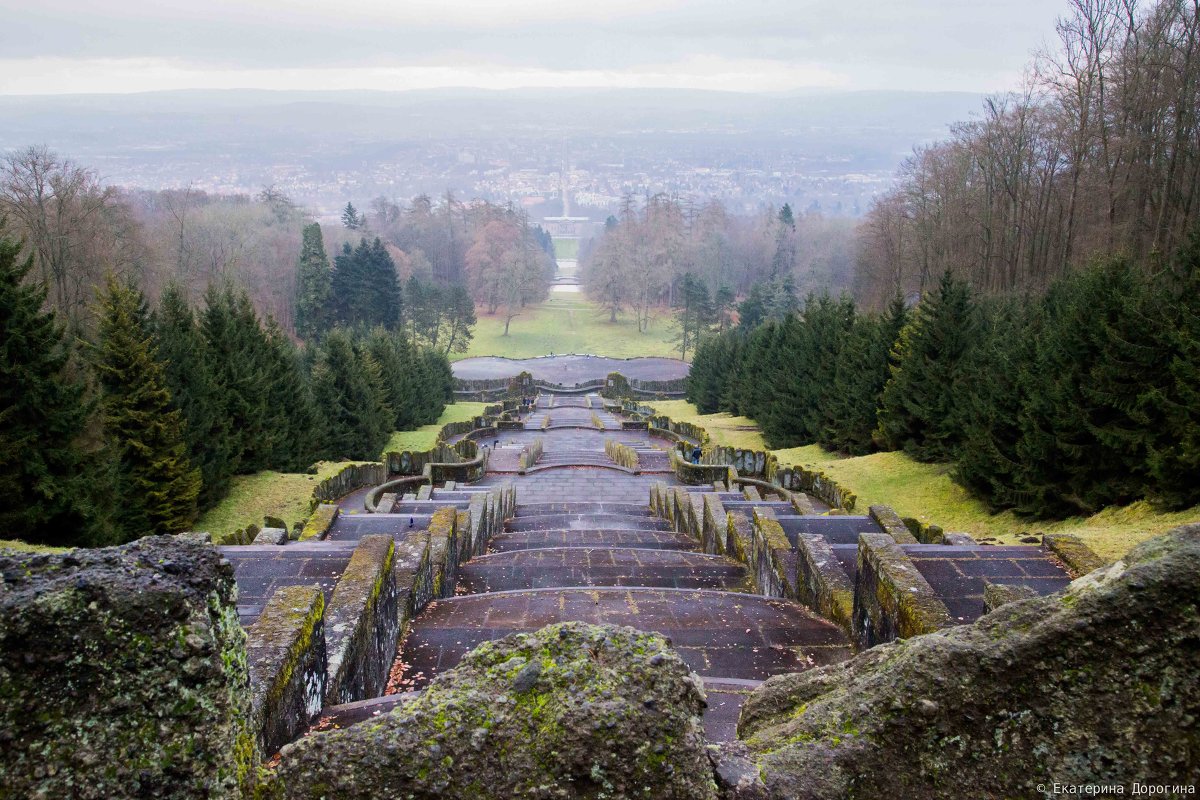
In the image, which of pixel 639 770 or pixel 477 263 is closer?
pixel 639 770

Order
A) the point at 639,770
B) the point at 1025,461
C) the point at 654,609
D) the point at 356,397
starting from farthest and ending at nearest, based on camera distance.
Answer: the point at 356,397
the point at 1025,461
the point at 654,609
the point at 639,770

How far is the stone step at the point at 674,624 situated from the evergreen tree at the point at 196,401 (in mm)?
14601

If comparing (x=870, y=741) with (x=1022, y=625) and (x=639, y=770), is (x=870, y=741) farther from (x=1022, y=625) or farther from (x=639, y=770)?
(x=639, y=770)

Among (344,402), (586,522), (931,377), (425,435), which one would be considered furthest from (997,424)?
(425,435)

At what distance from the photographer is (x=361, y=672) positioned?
5.89 meters

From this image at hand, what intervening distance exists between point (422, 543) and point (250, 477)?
1807 centimetres

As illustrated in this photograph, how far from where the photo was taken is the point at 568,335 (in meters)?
100

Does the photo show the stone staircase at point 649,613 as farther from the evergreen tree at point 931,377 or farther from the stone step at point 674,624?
the evergreen tree at point 931,377

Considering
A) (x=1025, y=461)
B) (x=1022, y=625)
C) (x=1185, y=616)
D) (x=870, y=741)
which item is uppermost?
(x=1185, y=616)

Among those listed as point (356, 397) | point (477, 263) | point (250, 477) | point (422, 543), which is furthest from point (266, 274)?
point (422, 543)

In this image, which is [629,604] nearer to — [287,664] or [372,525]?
[287,664]

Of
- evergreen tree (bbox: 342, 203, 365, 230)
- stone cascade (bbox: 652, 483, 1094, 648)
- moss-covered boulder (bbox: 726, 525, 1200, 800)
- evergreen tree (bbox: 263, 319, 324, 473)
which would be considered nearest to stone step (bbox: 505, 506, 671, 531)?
stone cascade (bbox: 652, 483, 1094, 648)

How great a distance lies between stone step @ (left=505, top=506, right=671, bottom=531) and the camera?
16375 millimetres

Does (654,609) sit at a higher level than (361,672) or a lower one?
lower
